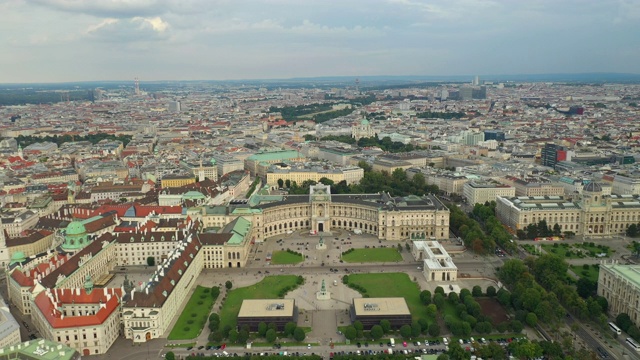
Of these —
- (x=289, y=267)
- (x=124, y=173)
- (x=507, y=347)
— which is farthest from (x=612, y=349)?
(x=124, y=173)

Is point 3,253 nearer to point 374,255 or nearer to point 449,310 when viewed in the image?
point 374,255

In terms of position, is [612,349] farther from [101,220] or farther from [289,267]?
[101,220]

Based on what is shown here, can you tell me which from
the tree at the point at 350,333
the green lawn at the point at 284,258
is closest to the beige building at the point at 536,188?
the green lawn at the point at 284,258

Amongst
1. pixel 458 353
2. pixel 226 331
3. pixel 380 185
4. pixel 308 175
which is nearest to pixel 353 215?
pixel 380 185

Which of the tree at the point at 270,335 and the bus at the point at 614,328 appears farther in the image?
the bus at the point at 614,328

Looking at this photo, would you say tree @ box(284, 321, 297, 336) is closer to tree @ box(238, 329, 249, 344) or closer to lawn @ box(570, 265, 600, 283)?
tree @ box(238, 329, 249, 344)

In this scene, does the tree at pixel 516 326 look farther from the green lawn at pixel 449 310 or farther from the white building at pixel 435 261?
the white building at pixel 435 261

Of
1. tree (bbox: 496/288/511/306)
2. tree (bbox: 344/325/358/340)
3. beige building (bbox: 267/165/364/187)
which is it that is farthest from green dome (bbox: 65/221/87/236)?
beige building (bbox: 267/165/364/187)
